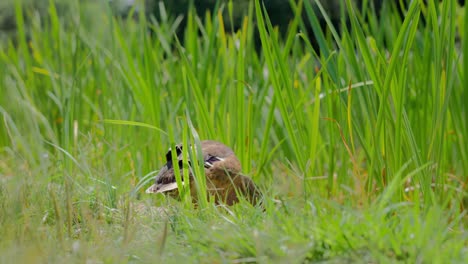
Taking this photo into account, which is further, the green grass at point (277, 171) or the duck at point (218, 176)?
the duck at point (218, 176)

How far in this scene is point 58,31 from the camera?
373cm

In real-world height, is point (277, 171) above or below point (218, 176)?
below

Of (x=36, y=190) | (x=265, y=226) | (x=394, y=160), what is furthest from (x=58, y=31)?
(x=265, y=226)

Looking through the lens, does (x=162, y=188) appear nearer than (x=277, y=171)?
Yes

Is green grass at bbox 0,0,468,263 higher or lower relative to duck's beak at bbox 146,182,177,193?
higher

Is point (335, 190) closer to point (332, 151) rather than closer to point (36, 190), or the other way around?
point (332, 151)

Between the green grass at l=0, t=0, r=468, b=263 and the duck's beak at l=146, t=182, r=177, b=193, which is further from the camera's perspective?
the duck's beak at l=146, t=182, r=177, b=193

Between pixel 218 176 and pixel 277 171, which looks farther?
pixel 277 171

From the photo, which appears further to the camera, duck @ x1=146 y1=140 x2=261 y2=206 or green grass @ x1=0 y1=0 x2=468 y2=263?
duck @ x1=146 y1=140 x2=261 y2=206

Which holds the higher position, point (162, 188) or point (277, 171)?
point (162, 188)

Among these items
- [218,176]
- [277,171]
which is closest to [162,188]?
[218,176]

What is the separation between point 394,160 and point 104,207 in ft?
3.26

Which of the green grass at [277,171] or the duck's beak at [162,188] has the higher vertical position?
the green grass at [277,171]

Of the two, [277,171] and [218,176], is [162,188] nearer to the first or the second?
[218,176]
